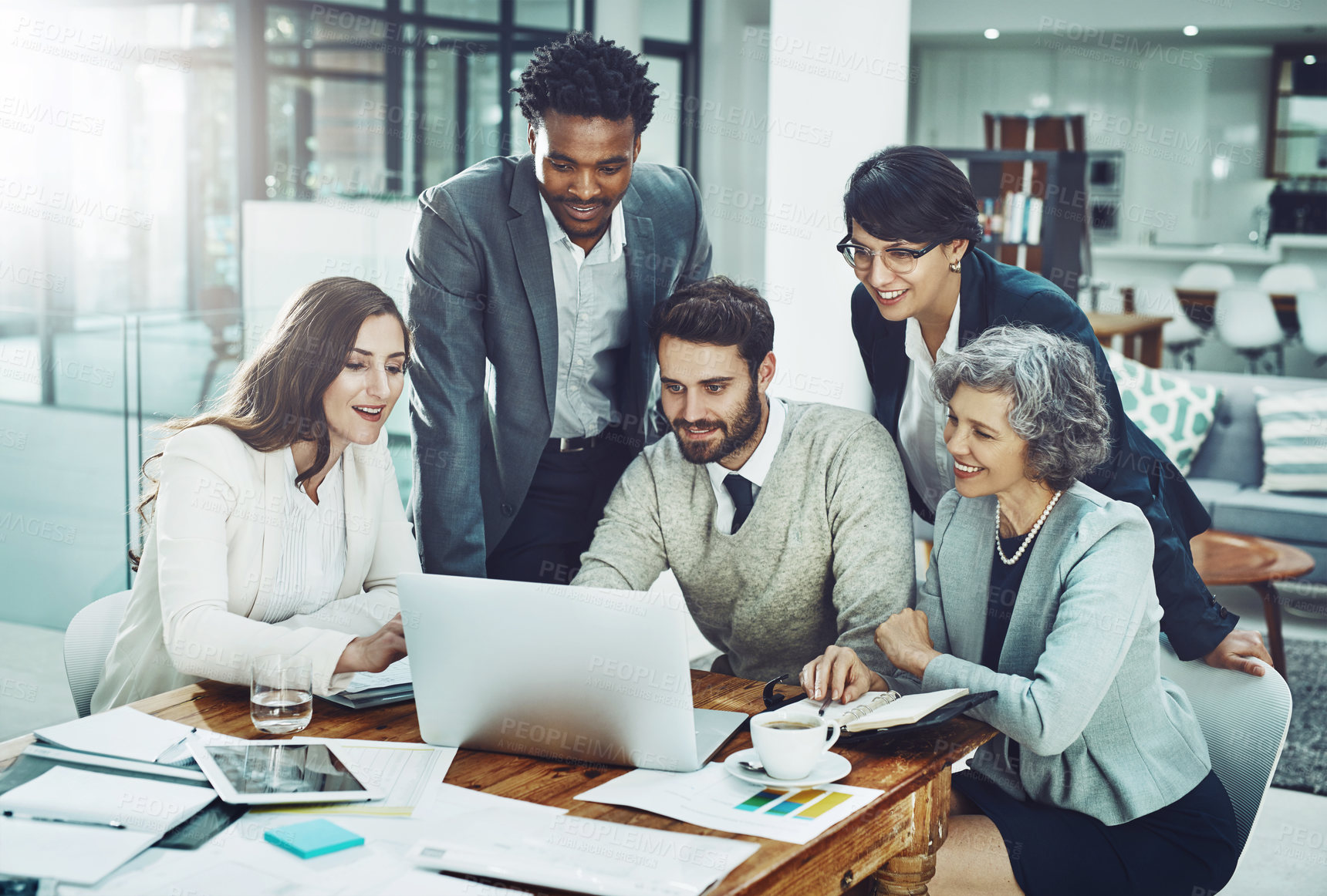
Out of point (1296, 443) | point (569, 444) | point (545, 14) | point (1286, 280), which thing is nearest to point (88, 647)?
point (569, 444)

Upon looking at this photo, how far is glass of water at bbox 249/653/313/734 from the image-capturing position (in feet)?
5.07

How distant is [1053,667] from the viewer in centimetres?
163

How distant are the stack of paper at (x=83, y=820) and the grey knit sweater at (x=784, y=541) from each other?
864mm

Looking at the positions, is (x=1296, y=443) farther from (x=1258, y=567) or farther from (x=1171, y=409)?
(x=1258, y=567)

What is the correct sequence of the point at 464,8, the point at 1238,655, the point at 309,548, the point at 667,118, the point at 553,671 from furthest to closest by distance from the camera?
the point at 667,118 → the point at 464,8 → the point at 309,548 → the point at 1238,655 → the point at 553,671

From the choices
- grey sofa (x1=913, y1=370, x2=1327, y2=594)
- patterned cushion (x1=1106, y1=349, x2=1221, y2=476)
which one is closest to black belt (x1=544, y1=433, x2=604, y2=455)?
grey sofa (x1=913, y1=370, x2=1327, y2=594)

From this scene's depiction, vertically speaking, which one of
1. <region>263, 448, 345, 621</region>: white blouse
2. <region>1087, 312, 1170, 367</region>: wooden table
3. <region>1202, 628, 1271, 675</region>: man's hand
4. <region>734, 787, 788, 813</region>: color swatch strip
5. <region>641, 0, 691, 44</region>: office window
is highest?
<region>641, 0, 691, 44</region>: office window

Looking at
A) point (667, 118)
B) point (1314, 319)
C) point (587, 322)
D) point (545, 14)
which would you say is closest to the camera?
point (587, 322)

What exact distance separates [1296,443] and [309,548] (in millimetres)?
4046

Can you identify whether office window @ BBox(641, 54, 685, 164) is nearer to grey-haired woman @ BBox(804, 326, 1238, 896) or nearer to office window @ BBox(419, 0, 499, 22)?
office window @ BBox(419, 0, 499, 22)

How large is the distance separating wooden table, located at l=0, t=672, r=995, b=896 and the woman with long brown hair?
0.32ft

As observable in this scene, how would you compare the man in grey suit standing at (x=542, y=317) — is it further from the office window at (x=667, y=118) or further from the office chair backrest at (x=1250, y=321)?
the office window at (x=667, y=118)

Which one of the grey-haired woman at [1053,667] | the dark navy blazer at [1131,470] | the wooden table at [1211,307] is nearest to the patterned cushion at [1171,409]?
the dark navy blazer at [1131,470]

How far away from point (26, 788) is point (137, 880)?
24 cm
